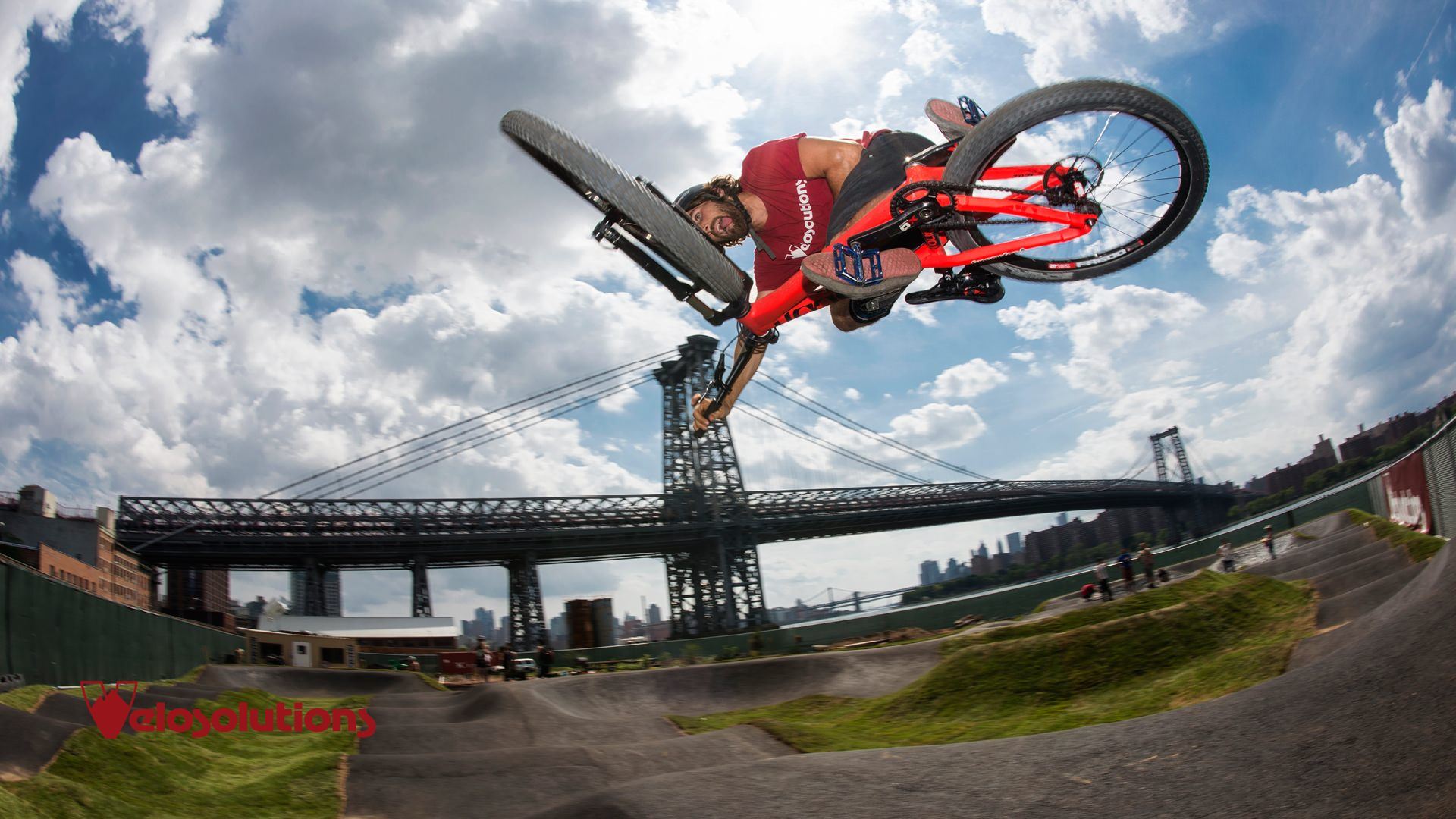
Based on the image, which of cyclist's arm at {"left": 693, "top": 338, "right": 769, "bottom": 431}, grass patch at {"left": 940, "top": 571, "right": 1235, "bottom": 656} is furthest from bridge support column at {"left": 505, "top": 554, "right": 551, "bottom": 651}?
cyclist's arm at {"left": 693, "top": 338, "right": 769, "bottom": 431}

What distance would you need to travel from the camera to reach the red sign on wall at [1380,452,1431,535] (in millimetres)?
18953

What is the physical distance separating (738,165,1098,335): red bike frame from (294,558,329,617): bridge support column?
69521 mm

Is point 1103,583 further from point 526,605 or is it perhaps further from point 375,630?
point 526,605

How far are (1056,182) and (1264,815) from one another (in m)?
3.78

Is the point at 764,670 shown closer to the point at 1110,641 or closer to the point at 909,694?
the point at 909,694

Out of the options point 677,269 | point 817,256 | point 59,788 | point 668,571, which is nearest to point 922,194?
point 817,256

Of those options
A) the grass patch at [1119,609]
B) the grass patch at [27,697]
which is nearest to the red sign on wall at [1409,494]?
the grass patch at [1119,609]

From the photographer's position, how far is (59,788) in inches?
250

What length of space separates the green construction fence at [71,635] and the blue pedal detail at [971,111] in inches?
585

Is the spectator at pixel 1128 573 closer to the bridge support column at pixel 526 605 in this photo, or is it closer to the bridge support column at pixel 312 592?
the bridge support column at pixel 526 605

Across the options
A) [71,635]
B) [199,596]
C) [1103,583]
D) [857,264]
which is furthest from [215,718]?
[199,596]

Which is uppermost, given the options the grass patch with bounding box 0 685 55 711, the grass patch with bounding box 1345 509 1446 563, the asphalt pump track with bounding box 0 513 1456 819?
the grass patch with bounding box 0 685 55 711

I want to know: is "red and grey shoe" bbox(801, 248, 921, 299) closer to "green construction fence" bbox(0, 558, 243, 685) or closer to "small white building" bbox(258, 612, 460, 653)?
"green construction fence" bbox(0, 558, 243, 685)

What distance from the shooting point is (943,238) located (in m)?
4.84
